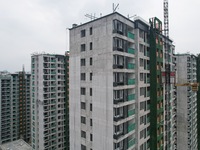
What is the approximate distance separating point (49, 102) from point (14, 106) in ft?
124

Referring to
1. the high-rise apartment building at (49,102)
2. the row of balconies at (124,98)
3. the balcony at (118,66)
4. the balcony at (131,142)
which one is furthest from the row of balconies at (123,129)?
the high-rise apartment building at (49,102)

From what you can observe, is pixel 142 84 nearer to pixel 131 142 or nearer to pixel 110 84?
pixel 110 84

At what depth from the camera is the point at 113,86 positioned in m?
21.4

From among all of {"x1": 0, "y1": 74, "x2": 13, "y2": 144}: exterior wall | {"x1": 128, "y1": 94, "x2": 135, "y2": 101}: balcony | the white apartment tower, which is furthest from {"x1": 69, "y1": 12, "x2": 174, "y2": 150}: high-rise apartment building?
{"x1": 0, "y1": 74, "x2": 13, "y2": 144}: exterior wall

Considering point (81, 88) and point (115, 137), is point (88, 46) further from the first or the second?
point (115, 137)

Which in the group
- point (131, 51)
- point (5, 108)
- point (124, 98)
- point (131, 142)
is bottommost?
point (5, 108)

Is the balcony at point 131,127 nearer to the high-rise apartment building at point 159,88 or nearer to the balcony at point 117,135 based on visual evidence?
the balcony at point 117,135

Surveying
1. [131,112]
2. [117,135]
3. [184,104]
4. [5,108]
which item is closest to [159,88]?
[131,112]

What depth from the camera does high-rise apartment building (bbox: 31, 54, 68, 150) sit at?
5528 centimetres

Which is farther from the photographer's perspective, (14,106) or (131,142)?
(14,106)

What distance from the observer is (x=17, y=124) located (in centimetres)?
8331

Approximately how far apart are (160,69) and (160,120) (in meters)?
11.0

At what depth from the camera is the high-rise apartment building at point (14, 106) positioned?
7662cm

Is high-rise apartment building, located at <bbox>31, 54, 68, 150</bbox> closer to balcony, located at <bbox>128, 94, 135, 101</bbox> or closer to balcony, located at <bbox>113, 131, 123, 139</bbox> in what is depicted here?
balcony, located at <bbox>128, 94, 135, 101</bbox>
